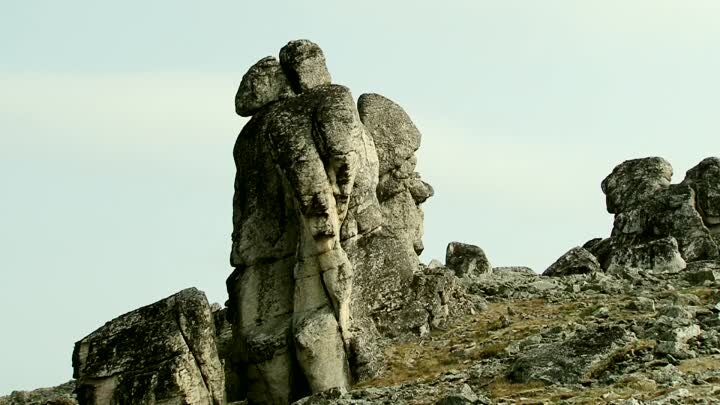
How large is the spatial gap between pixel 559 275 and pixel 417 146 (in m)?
6.97

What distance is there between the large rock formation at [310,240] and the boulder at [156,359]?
5.47 feet

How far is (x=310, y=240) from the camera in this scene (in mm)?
34812

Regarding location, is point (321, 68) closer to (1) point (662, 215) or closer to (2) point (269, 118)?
(2) point (269, 118)

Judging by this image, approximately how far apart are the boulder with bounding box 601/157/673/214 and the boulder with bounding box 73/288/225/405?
18.8 meters

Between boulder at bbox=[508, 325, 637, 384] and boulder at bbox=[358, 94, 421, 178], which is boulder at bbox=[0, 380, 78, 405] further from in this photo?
boulder at bbox=[508, 325, 637, 384]

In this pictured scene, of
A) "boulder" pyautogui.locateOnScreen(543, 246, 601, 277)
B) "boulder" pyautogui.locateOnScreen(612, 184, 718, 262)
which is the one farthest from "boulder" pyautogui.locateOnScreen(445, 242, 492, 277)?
"boulder" pyautogui.locateOnScreen(612, 184, 718, 262)

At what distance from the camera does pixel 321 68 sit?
37906 millimetres

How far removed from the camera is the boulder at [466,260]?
45.3 m

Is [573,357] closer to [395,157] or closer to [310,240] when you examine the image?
[310,240]

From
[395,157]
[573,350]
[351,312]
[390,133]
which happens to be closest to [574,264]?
[395,157]

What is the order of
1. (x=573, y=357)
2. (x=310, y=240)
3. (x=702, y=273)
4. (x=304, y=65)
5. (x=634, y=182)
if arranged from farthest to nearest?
(x=634, y=182)
(x=702, y=273)
(x=304, y=65)
(x=310, y=240)
(x=573, y=357)

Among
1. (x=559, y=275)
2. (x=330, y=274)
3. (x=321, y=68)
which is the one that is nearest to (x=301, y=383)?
(x=330, y=274)

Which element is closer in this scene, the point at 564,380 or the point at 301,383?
the point at 564,380

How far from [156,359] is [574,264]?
15878 mm
